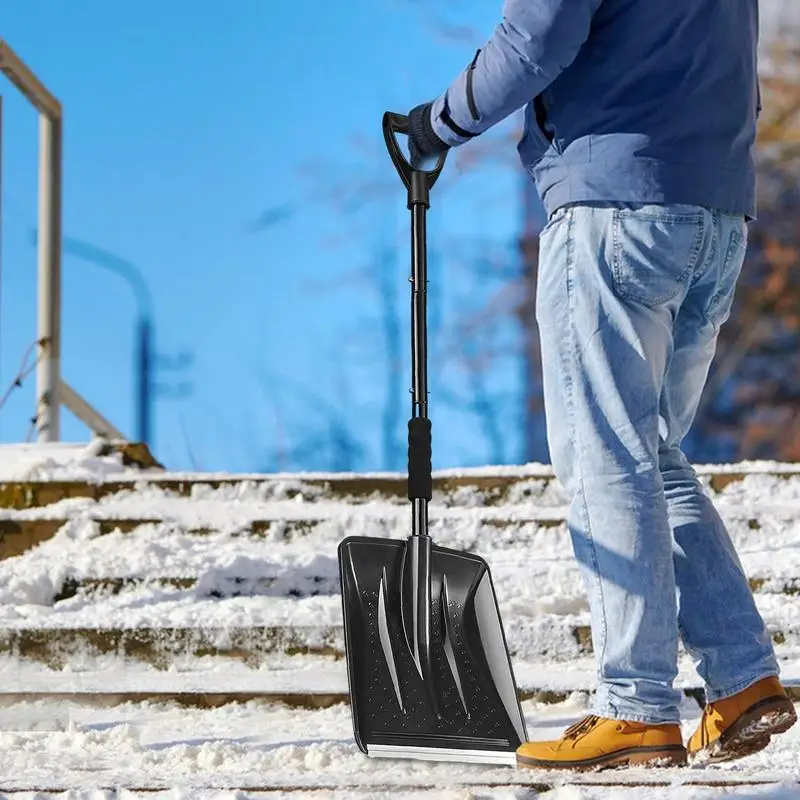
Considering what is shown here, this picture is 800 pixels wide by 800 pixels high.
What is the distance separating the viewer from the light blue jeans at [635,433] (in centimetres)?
198

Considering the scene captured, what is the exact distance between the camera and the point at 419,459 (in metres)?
2.33

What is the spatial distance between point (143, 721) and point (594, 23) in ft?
6.62

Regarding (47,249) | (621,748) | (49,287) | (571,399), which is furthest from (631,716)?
(47,249)

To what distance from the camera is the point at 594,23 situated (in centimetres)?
201

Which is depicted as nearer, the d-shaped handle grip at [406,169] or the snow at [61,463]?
the d-shaped handle grip at [406,169]

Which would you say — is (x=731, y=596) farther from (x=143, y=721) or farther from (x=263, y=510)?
(x=263, y=510)

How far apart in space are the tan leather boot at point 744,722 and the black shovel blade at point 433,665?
0.35 metres

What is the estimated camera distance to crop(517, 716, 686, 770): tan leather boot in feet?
6.44

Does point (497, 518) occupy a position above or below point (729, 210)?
below

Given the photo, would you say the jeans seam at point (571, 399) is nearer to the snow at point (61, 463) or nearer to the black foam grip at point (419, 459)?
the black foam grip at point (419, 459)

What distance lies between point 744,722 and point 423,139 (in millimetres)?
1279

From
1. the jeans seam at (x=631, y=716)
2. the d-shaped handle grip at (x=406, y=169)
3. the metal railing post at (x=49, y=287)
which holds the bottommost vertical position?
the jeans seam at (x=631, y=716)

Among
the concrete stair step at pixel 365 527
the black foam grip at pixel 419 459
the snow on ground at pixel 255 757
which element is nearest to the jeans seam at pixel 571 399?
the snow on ground at pixel 255 757

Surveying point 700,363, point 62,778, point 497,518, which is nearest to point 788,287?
point 497,518
